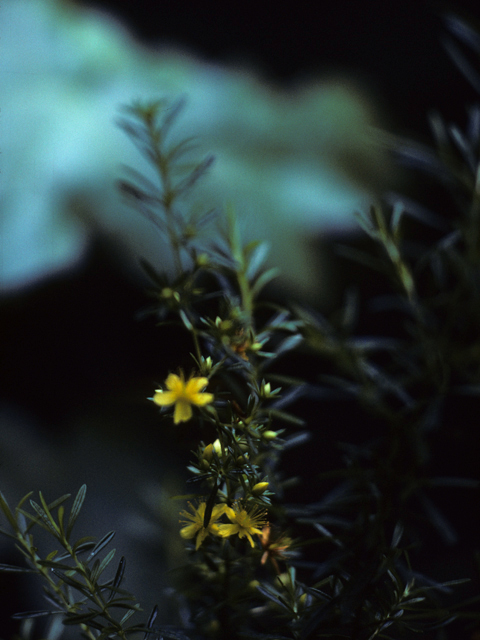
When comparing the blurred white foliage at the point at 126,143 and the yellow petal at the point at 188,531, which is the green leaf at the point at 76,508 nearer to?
the yellow petal at the point at 188,531

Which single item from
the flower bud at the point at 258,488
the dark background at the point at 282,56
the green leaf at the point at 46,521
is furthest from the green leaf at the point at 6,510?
the dark background at the point at 282,56

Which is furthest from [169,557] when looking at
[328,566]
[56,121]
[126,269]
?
[56,121]

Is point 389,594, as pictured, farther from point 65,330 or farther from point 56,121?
point 56,121

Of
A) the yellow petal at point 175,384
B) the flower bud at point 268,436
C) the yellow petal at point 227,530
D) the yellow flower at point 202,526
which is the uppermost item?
the yellow petal at point 175,384

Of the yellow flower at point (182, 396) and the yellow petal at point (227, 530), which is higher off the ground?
the yellow flower at point (182, 396)

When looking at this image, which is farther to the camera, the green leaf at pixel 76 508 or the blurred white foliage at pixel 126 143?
the blurred white foliage at pixel 126 143

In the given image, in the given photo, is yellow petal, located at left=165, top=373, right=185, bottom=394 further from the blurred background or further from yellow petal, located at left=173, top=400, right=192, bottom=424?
the blurred background

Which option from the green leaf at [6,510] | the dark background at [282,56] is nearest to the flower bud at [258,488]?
the green leaf at [6,510]

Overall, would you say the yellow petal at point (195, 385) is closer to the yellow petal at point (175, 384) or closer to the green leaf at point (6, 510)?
the yellow petal at point (175, 384)
